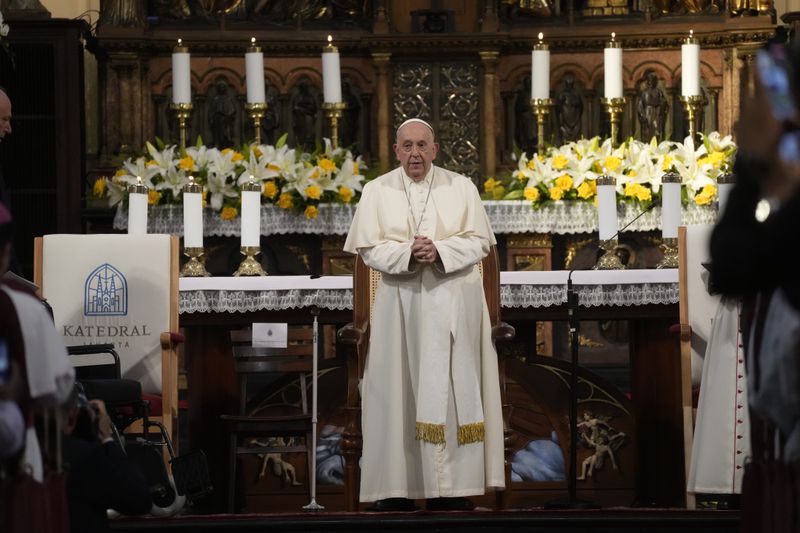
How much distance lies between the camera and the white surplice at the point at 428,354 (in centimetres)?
679

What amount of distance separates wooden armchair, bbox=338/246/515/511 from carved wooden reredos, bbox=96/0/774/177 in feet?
10.8

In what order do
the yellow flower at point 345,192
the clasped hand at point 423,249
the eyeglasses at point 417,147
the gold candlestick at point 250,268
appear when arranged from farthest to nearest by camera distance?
the yellow flower at point 345,192
the gold candlestick at point 250,268
the eyeglasses at point 417,147
the clasped hand at point 423,249

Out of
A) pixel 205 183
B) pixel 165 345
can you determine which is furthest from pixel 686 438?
pixel 205 183

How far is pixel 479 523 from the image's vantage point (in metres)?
6.10

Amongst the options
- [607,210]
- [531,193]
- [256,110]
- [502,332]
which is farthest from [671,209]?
[256,110]

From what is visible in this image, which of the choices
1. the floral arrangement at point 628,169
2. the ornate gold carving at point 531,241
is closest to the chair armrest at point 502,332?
the floral arrangement at point 628,169

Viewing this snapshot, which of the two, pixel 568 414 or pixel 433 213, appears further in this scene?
pixel 568 414

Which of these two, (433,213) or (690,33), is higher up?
(690,33)

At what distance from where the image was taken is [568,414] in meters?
7.78

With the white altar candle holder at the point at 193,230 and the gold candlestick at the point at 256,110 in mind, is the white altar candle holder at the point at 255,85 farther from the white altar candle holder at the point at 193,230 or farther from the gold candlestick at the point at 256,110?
the white altar candle holder at the point at 193,230

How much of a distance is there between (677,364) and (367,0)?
394cm

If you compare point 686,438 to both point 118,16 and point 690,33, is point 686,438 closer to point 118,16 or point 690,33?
point 690,33

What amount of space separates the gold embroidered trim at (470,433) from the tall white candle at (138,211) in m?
2.21

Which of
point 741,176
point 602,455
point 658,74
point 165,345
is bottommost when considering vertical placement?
point 602,455
